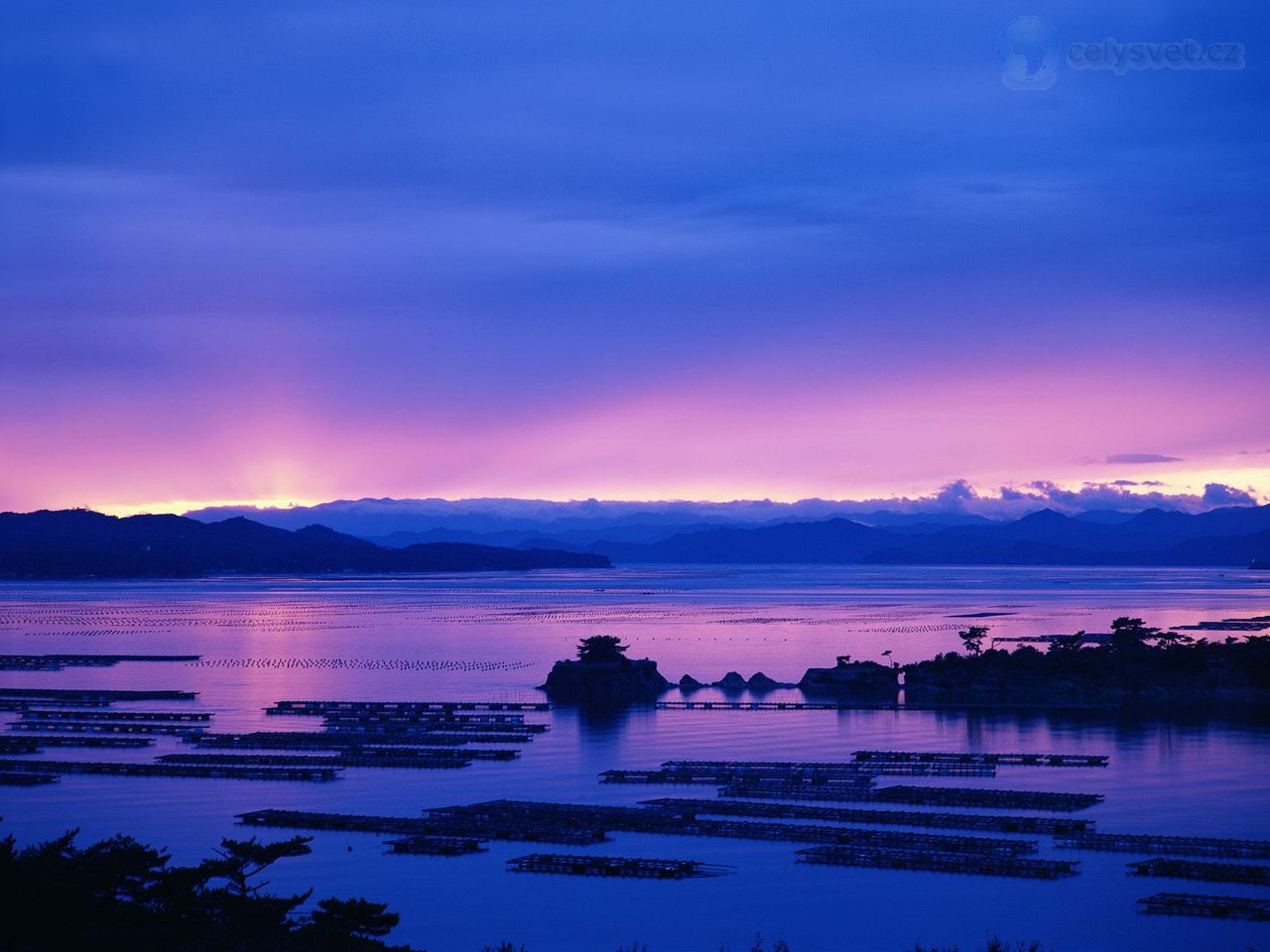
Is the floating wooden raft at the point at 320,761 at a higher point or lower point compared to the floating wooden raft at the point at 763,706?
lower

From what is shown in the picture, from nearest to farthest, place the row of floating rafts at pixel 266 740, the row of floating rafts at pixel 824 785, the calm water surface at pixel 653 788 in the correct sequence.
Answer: the calm water surface at pixel 653 788 < the row of floating rafts at pixel 824 785 < the row of floating rafts at pixel 266 740

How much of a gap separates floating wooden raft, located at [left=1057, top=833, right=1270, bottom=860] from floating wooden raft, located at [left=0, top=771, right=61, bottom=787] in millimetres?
30596

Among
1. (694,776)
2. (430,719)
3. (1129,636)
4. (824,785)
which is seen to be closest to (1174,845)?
(824,785)

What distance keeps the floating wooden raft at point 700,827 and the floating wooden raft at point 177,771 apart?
28.7 ft

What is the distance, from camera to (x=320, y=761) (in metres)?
51.3

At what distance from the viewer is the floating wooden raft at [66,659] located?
292ft

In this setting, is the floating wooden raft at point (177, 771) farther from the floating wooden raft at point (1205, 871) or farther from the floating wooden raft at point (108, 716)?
the floating wooden raft at point (1205, 871)

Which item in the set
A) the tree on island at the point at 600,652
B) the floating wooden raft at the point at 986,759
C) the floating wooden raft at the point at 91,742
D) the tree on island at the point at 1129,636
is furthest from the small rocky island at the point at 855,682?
the floating wooden raft at the point at 91,742

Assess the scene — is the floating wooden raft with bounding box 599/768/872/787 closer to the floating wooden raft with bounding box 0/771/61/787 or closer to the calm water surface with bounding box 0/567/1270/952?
the calm water surface with bounding box 0/567/1270/952

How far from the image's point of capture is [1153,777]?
47656 mm

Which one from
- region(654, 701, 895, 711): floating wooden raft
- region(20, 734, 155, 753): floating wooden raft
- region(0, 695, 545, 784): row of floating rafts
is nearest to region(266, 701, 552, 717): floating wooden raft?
region(0, 695, 545, 784): row of floating rafts

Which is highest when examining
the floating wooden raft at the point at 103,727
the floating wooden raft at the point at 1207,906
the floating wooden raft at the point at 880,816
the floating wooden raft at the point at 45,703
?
the floating wooden raft at the point at 45,703

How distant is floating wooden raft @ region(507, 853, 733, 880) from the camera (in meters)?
34.4

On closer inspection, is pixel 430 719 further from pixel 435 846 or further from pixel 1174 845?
pixel 1174 845
